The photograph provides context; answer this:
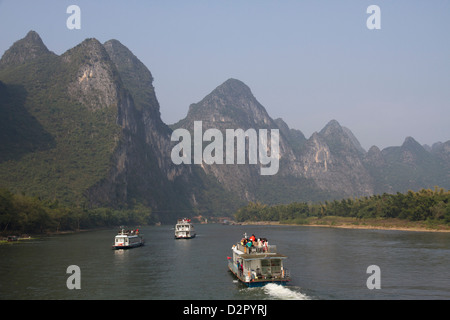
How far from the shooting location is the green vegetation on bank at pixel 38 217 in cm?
9931

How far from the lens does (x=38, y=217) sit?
11194 centimetres

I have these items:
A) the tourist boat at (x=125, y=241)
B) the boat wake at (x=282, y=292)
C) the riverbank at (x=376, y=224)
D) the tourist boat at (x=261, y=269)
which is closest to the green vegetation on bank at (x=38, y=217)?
the tourist boat at (x=125, y=241)

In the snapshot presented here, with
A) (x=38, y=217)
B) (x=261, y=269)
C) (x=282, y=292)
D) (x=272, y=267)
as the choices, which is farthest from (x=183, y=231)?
(x=282, y=292)

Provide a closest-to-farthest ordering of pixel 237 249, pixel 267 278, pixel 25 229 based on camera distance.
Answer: pixel 267 278 < pixel 237 249 < pixel 25 229

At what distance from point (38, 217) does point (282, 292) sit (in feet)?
296

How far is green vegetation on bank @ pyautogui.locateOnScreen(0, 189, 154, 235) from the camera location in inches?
3910

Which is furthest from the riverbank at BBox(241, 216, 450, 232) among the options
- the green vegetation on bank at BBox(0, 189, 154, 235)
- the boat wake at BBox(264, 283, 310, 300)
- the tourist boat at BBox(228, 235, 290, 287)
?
the boat wake at BBox(264, 283, 310, 300)

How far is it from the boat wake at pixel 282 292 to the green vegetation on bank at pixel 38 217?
247 feet

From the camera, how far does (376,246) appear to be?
8025 centimetres

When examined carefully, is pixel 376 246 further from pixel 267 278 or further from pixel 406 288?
pixel 267 278

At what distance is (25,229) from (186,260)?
6490 centimetres

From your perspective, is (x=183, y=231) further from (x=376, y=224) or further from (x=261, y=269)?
(x=376, y=224)
